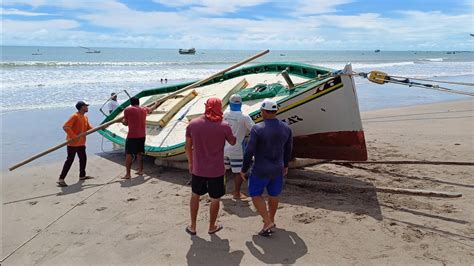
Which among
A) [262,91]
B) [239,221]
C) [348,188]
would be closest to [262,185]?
[239,221]

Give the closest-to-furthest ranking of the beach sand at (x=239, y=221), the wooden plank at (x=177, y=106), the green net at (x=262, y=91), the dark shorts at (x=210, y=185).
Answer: the beach sand at (x=239, y=221) < the dark shorts at (x=210, y=185) < the green net at (x=262, y=91) < the wooden plank at (x=177, y=106)

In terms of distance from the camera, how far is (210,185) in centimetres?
450

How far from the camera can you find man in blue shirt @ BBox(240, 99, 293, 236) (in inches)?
172

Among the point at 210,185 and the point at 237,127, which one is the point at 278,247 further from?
the point at 237,127

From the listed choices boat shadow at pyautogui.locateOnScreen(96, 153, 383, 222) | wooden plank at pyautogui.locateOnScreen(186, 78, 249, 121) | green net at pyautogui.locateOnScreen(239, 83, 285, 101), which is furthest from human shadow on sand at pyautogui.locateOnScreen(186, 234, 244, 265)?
wooden plank at pyautogui.locateOnScreen(186, 78, 249, 121)

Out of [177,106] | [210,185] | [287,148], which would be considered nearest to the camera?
[210,185]

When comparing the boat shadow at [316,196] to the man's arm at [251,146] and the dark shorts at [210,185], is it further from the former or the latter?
the man's arm at [251,146]

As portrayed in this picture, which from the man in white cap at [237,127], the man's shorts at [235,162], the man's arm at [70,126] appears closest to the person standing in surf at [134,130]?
the man's arm at [70,126]

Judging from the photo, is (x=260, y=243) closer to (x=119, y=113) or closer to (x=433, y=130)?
(x=119, y=113)

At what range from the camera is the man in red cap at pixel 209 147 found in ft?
14.2

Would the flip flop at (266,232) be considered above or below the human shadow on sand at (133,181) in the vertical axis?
above

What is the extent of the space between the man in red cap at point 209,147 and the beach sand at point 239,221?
25.2 inches

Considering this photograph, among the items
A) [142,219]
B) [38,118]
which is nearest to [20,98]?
[38,118]

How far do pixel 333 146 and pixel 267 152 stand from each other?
236cm
